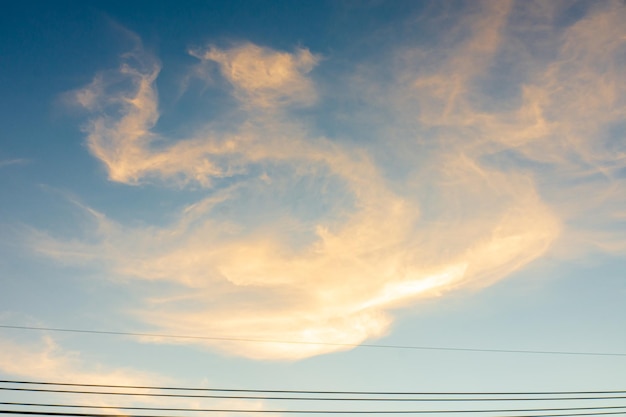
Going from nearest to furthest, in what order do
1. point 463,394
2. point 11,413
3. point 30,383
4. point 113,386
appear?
point 11,413 < point 30,383 < point 113,386 < point 463,394

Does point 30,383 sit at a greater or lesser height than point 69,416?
greater

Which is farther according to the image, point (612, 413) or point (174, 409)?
point (612, 413)

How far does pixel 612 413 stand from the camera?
27266 millimetres

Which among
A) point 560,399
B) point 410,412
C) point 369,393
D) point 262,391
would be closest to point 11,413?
point 262,391

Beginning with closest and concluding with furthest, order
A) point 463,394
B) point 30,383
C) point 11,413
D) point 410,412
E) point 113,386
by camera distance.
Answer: point 11,413
point 30,383
point 113,386
point 463,394
point 410,412

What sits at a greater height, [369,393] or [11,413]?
[369,393]

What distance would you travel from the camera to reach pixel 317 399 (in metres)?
23.6

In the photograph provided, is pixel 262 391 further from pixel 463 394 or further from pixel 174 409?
pixel 463 394

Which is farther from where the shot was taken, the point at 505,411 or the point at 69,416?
the point at 505,411

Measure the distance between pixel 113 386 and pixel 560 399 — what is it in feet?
75.6

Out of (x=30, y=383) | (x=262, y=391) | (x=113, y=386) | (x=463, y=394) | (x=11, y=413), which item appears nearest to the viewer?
(x=11, y=413)

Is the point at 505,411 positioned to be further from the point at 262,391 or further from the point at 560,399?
the point at 262,391

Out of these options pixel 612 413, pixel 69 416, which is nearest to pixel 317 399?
pixel 69 416

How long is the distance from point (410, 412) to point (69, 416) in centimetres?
1742
